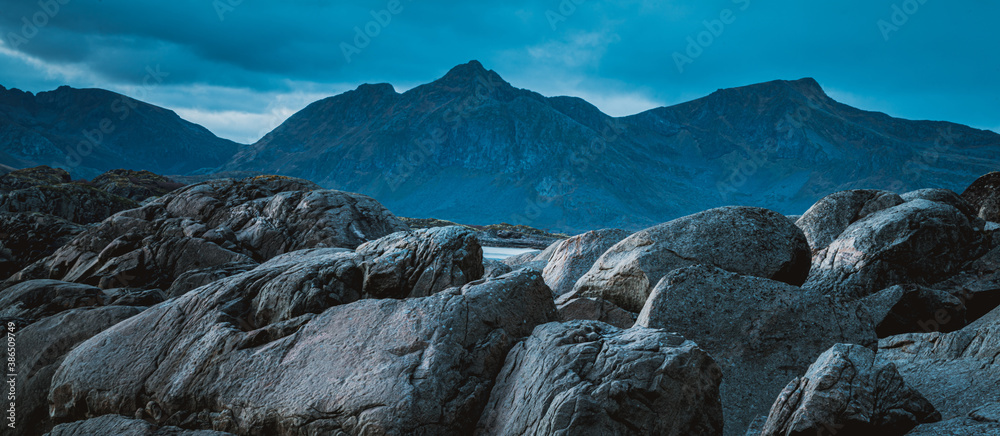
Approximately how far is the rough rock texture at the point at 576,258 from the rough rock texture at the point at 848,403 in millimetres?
10708

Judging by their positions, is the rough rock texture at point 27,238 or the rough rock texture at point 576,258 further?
the rough rock texture at point 27,238

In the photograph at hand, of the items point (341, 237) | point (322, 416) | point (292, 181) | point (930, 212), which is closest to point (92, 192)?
point (292, 181)

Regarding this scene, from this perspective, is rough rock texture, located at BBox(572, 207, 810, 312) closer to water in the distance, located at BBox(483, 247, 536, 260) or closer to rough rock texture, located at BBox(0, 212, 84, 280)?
rough rock texture, located at BBox(0, 212, 84, 280)

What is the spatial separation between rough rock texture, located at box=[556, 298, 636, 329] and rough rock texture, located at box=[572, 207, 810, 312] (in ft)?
3.17

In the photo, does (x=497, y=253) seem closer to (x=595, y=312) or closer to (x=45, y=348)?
(x=595, y=312)

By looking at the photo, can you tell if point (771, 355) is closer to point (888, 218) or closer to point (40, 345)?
point (888, 218)

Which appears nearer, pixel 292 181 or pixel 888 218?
pixel 888 218

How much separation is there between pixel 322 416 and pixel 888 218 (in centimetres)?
1656

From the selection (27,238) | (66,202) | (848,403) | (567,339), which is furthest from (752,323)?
(66,202)

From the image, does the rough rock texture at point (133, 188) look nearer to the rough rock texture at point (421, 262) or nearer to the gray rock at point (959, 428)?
the rough rock texture at point (421, 262)

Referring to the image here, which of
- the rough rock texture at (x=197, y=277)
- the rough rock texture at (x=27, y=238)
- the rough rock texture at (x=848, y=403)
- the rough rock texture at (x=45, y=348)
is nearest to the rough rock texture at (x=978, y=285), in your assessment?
the rough rock texture at (x=848, y=403)

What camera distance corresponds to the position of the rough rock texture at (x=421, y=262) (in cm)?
1433

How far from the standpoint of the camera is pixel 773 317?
1194 centimetres

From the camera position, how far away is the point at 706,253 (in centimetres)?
1577
